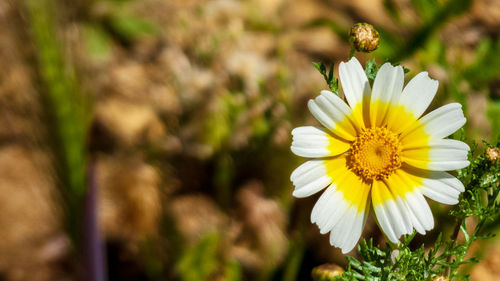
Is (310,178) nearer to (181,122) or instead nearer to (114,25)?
(181,122)

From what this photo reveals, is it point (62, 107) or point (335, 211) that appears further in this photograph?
point (62, 107)

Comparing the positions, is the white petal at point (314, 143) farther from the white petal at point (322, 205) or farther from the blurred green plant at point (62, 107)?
the blurred green plant at point (62, 107)

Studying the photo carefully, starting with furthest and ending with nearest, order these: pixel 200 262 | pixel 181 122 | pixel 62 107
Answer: pixel 181 122 < pixel 200 262 < pixel 62 107

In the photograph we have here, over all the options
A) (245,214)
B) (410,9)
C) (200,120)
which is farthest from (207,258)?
(410,9)

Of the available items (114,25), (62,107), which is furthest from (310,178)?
(114,25)

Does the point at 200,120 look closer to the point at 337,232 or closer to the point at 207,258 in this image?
the point at 207,258

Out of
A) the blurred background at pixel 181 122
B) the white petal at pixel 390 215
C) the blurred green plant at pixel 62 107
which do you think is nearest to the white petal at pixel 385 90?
the white petal at pixel 390 215

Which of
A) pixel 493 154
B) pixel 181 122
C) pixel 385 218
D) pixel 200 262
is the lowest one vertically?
pixel 200 262

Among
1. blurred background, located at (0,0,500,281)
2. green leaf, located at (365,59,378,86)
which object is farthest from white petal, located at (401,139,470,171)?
blurred background, located at (0,0,500,281)
